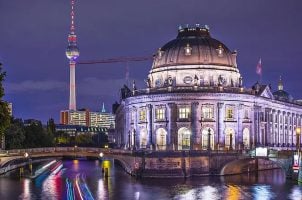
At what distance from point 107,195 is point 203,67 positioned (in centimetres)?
7198

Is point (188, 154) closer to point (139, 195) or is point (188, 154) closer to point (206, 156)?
point (206, 156)

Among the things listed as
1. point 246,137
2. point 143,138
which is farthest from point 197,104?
point 143,138

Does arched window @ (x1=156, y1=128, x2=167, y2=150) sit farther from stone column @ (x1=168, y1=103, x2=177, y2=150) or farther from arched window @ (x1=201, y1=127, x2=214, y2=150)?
arched window @ (x1=201, y1=127, x2=214, y2=150)

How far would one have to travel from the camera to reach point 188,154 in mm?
131375

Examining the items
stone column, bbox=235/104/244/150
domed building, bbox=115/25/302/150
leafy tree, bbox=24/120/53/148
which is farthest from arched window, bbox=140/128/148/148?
leafy tree, bbox=24/120/53/148

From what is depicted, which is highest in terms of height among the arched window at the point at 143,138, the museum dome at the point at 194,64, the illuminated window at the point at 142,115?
the museum dome at the point at 194,64

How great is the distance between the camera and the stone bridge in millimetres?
128500

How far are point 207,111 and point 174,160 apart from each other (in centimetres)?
3044

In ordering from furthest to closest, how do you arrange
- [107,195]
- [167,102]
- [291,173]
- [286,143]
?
[286,143] → [167,102] → [291,173] → [107,195]

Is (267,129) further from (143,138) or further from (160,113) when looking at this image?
(143,138)

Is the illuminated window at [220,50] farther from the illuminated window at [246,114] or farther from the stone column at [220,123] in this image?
the stone column at [220,123]

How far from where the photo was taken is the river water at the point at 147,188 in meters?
101

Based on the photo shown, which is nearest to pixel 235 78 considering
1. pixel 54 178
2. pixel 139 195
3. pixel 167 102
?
pixel 167 102

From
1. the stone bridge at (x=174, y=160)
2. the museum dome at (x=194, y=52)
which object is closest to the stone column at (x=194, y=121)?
the stone bridge at (x=174, y=160)
